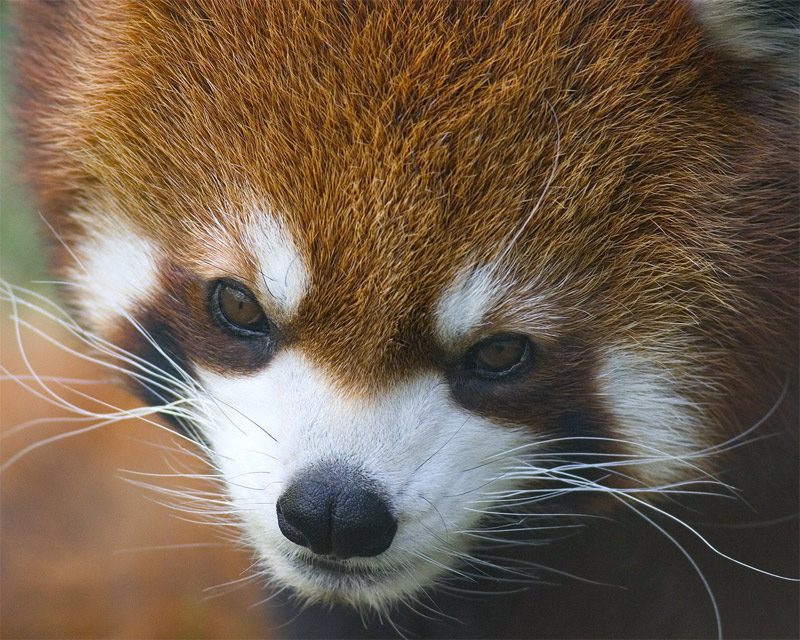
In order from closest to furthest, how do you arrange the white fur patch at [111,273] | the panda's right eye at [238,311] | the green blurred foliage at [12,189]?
1. the panda's right eye at [238,311]
2. the white fur patch at [111,273]
3. the green blurred foliage at [12,189]

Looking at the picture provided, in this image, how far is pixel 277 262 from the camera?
1.00 meters

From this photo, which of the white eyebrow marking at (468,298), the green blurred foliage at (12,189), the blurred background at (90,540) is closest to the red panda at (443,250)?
the white eyebrow marking at (468,298)

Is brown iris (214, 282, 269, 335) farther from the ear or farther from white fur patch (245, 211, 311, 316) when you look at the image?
the ear

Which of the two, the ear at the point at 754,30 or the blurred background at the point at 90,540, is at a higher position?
the ear at the point at 754,30

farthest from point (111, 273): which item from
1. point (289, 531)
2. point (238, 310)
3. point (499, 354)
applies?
point (499, 354)

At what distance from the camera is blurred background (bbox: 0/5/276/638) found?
5.90 feet

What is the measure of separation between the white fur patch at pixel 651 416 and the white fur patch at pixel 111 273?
623 millimetres

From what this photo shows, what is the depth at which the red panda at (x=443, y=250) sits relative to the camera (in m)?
0.96

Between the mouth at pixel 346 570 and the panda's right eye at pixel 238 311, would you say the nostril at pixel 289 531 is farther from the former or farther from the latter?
the panda's right eye at pixel 238 311

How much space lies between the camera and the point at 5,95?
4.37ft

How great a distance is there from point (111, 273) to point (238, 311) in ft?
0.88

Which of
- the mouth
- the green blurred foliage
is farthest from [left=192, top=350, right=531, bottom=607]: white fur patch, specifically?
the green blurred foliage

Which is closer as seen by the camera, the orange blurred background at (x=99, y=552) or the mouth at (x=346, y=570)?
the mouth at (x=346, y=570)

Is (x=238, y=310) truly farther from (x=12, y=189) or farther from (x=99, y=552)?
(x=99, y=552)
